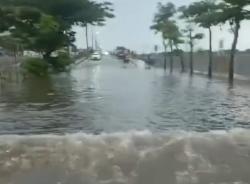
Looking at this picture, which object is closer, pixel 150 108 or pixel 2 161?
pixel 2 161

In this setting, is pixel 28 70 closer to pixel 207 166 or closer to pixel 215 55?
pixel 215 55

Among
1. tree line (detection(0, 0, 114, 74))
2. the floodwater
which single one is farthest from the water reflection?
tree line (detection(0, 0, 114, 74))

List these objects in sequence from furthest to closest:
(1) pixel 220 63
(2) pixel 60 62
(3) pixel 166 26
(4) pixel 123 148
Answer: (3) pixel 166 26
(1) pixel 220 63
(2) pixel 60 62
(4) pixel 123 148

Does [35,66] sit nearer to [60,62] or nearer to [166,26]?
[60,62]

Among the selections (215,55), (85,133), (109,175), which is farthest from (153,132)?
(215,55)

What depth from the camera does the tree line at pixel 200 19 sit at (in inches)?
1032

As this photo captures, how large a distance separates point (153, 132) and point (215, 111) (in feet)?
12.9

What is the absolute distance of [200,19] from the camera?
31656 millimetres

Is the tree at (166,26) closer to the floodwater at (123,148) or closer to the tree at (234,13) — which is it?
the tree at (234,13)

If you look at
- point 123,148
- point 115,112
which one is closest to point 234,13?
point 115,112

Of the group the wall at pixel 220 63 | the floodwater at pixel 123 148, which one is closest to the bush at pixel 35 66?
the wall at pixel 220 63

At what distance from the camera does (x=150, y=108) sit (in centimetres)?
1269

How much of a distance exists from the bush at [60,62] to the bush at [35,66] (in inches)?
146

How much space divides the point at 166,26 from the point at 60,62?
→ 55.1ft
